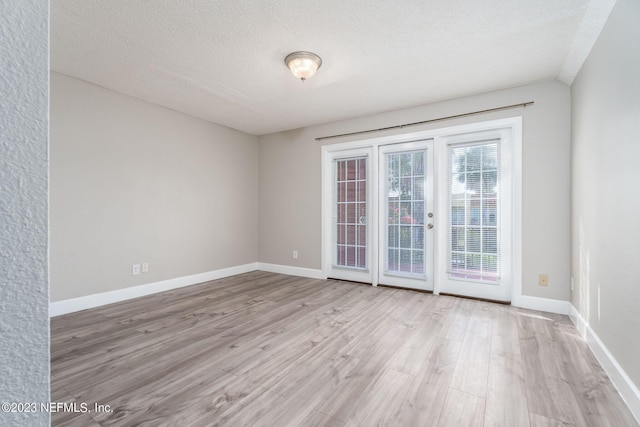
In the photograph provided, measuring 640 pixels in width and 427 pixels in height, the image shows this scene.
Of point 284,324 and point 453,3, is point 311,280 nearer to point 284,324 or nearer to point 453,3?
point 284,324

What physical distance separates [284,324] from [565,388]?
2.13 m

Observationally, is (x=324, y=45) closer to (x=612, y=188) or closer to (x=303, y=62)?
(x=303, y=62)

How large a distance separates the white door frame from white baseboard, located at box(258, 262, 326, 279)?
0.15 metres

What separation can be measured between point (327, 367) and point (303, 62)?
8.40 ft

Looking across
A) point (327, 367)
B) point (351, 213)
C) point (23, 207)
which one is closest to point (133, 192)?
point (351, 213)

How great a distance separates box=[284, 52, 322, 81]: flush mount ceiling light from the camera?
8.65ft

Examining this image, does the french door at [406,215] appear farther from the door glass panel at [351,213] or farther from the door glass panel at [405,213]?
the door glass panel at [351,213]

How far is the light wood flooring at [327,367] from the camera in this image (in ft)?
5.19

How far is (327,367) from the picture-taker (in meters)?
2.04

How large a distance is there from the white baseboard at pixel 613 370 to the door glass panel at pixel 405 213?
5.74ft

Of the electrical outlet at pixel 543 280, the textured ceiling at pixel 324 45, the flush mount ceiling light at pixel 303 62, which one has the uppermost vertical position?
the textured ceiling at pixel 324 45

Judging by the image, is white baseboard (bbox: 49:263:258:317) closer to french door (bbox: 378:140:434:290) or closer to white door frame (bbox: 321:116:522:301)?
white door frame (bbox: 321:116:522:301)

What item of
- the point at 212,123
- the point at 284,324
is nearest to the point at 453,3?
the point at 284,324

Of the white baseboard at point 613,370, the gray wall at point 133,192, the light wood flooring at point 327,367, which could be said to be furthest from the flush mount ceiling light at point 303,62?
the white baseboard at point 613,370
